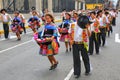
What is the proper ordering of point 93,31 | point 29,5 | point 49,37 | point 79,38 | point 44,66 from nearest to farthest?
point 79,38 < point 49,37 < point 44,66 < point 93,31 < point 29,5

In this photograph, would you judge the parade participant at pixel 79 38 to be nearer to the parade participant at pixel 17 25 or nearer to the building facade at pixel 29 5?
the parade participant at pixel 17 25

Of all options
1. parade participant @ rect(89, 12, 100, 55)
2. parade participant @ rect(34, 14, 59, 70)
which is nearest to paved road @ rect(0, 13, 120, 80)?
parade participant @ rect(89, 12, 100, 55)

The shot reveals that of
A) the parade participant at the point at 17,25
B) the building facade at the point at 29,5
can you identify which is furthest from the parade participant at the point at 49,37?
the building facade at the point at 29,5

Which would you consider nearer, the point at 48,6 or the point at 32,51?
the point at 32,51

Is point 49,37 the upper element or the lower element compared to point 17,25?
upper

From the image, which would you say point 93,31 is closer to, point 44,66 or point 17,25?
point 44,66

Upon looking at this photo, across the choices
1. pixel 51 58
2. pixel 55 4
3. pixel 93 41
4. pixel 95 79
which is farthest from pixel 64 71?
pixel 55 4

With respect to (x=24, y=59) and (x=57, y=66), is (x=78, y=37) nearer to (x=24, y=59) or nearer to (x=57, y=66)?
(x=57, y=66)

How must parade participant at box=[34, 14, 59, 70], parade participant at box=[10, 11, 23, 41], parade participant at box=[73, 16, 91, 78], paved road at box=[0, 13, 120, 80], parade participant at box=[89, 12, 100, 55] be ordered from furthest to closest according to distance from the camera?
parade participant at box=[10, 11, 23, 41] < parade participant at box=[89, 12, 100, 55] < parade participant at box=[34, 14, 59, 70] < paved road at box=[0, 13, 120, 80] < parade participant at box=[73, 16, 91, 78]

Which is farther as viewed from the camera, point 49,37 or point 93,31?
point 93,31

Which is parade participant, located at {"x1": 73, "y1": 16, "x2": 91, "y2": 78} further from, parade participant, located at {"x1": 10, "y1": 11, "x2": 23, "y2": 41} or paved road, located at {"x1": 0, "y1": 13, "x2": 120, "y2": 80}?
parade participant, located at {"x1": 10, "y1": 11, "x2": 23, "y2": 41}

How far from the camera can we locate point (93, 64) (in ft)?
34.0

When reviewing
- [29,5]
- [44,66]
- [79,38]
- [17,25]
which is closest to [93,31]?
[44,66]

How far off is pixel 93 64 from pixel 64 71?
1.47m
